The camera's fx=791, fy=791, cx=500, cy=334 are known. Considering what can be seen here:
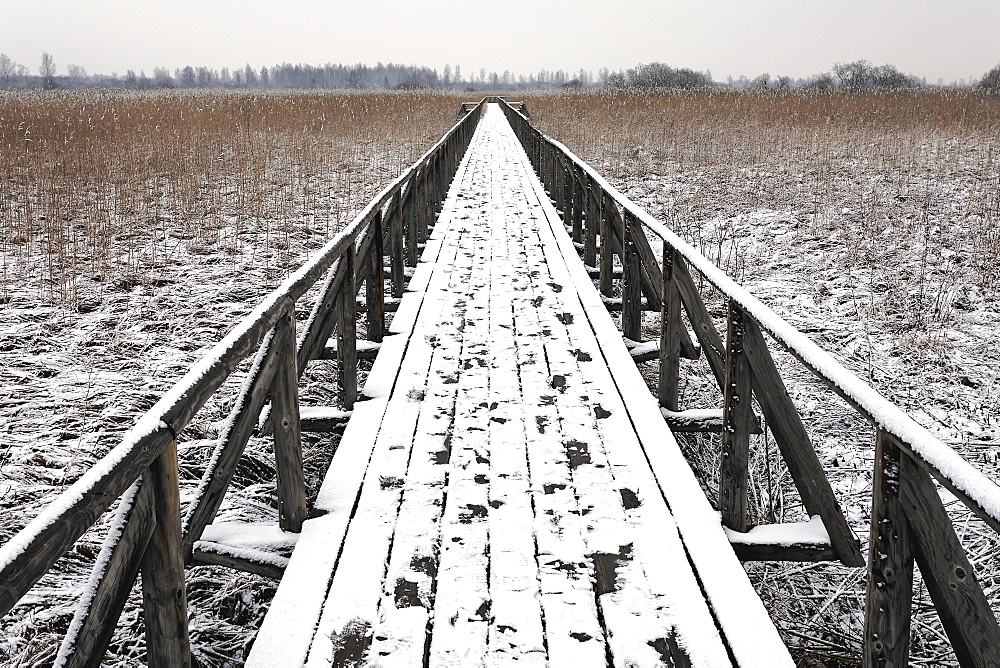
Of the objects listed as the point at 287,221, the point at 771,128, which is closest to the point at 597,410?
the point at 287,221

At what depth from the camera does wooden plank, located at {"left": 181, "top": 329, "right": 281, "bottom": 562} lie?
2.58m

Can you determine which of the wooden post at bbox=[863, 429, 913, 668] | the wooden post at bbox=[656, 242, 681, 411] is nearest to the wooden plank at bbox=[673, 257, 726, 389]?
the wooden post at bbox=[656, 242, 681, 411]

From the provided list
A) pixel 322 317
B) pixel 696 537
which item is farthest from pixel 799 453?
pixel 322 317

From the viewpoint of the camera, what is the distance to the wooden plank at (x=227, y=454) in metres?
2.58

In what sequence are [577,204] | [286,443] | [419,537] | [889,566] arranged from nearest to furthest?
[889,566], [419,537], [286,443], [577,204]

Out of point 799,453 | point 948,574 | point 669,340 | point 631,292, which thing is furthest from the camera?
point 631,292

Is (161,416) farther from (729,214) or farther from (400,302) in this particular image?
(729,214)

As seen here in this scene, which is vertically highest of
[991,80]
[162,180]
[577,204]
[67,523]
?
[991,80]

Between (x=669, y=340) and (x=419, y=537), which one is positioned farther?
(x=669, y=340)

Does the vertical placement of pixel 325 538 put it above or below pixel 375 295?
below

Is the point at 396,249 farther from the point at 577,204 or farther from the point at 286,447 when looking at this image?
the point at 286,447

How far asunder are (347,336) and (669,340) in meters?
1.87

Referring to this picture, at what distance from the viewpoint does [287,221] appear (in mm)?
10984

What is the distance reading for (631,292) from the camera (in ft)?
18.9
